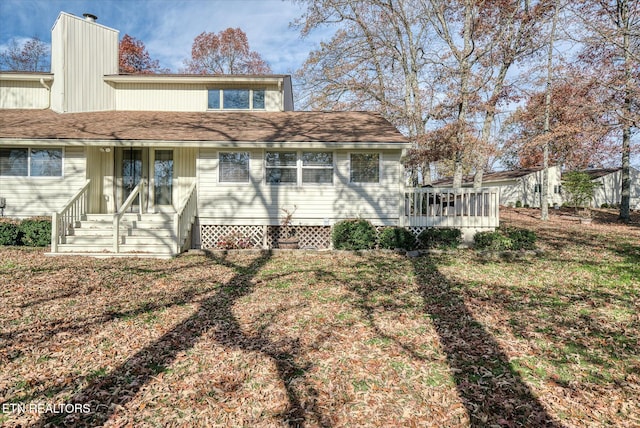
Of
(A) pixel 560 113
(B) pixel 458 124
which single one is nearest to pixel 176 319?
(B) pixel 458 124

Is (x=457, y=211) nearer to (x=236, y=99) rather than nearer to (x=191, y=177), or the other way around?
(x=191, y=177)

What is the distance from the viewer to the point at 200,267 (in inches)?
315

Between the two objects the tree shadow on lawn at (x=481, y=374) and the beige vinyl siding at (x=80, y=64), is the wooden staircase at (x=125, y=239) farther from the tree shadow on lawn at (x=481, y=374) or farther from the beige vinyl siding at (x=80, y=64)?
the tree shadow on lawn at (x=481, y=374)

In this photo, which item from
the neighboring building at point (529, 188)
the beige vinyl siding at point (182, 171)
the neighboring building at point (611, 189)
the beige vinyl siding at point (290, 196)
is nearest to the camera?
the beige vinyl siding at point (290, 196)

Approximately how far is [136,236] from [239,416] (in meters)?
7.79

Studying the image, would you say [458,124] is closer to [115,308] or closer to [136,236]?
[136,236]

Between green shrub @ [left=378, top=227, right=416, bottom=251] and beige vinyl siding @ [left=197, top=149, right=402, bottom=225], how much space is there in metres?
0.90

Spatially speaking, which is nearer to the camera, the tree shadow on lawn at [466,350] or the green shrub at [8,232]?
the tree shadow on lawn at [466,350]

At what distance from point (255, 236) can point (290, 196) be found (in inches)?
66.8

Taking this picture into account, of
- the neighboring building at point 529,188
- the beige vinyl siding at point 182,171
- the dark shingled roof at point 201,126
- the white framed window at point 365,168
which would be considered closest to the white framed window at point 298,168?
the dark shingled roof at point 201,126

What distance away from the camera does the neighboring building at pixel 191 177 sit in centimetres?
989

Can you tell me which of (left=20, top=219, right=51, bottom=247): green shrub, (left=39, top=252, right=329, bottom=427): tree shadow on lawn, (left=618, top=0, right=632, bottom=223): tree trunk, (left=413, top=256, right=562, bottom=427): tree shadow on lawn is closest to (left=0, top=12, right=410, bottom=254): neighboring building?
(left=20, top=219, right=51, bottom=247): green shrub

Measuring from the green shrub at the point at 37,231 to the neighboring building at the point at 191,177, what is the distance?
32.3 inches

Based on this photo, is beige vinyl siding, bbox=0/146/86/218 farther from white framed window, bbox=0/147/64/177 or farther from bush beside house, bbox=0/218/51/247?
bush beside house, bbox=0/218/51/247
